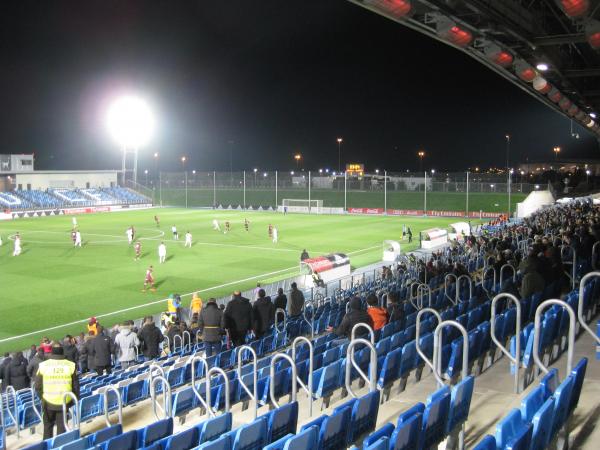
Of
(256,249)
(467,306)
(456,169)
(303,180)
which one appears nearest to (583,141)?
(456,169)

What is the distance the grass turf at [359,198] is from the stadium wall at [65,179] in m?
7.65

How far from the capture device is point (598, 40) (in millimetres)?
11258

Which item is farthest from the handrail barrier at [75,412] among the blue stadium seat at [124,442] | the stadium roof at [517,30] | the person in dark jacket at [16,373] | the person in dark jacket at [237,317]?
the stadium roof at [517,30]

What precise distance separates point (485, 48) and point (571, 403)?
1081 centimetres

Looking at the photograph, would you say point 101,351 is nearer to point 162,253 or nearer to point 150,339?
point 150,339

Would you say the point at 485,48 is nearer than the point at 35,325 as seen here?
Yes

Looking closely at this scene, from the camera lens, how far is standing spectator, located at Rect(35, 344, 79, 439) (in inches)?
349

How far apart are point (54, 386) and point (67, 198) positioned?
248ft

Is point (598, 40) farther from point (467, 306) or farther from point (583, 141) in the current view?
point (583, 141)

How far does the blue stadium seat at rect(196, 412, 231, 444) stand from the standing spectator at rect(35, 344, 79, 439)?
3988 millimetres

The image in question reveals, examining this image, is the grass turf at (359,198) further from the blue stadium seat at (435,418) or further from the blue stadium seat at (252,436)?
the blue stadium seat at (252,436)

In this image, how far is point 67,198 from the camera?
3123 inches

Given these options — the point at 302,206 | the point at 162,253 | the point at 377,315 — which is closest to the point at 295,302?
the point at 377,315

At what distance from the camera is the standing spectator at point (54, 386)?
8.86 m
